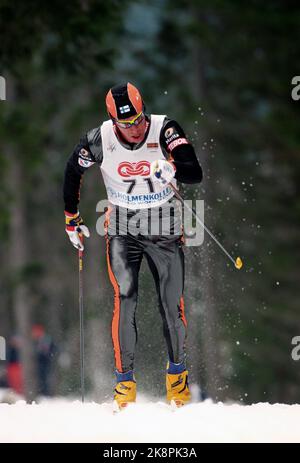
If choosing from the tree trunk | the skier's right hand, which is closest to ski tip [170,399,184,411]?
the skier's right hand

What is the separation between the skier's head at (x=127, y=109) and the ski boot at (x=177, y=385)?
6.22 feet

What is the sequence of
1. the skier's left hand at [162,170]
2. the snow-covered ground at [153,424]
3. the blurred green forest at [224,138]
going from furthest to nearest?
the blurred green forest at [224,138] < the skier's left hand at [162,170] < the snow-covered ground at [153,424]

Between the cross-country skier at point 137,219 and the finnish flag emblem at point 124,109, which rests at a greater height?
the finnish flag emblem at point 124,109

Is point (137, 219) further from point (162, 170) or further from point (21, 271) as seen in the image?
point (21, 271)

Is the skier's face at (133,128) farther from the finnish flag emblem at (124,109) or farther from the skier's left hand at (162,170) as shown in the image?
the skier's left hand at (162,170)

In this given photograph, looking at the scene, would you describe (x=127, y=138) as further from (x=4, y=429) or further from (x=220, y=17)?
(x=220, y=17)

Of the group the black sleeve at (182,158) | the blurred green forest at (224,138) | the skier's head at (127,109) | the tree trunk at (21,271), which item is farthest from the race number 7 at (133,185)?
the tree trunk at (21,271)

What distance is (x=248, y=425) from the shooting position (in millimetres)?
7258

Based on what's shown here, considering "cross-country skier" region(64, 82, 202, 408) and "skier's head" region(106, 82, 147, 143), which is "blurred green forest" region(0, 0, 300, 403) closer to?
"cross-country skier" region(64, 82, 202, 408)

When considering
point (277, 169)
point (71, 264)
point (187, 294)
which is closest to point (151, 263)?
point (187, 294)

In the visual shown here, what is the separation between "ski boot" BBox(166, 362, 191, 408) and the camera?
26.4 feet

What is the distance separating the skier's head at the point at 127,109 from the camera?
24.3ft

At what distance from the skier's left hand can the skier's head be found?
1.09 feet
